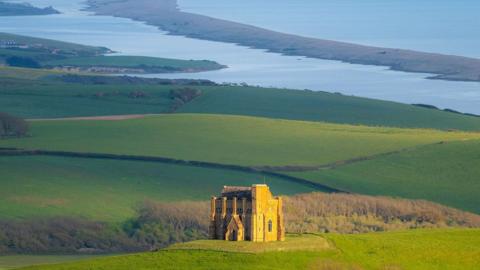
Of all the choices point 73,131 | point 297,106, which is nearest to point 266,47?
point 297,106

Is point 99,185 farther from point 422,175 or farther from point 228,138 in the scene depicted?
point 228,138

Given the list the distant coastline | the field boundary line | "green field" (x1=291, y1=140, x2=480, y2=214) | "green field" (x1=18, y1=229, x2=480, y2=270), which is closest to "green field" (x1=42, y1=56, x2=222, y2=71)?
the distant coastline

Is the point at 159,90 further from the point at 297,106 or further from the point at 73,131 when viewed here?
the point at 73,131

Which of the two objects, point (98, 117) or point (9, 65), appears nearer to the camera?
point (98, 117)

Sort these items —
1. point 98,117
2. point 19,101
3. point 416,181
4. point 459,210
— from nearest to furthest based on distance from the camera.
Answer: point 459,210 < point 416,181 < point 98,117 < point 19,101

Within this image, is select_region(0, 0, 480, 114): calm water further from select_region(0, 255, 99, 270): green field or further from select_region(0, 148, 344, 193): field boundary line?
select_region(0, 255, 99, 270): green field

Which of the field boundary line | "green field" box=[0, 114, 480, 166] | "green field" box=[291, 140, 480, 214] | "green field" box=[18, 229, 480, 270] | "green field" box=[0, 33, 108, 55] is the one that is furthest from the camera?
"green field" box=[0, 33, 108, 55]
